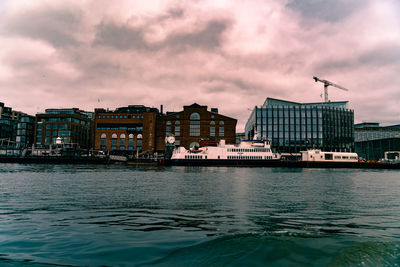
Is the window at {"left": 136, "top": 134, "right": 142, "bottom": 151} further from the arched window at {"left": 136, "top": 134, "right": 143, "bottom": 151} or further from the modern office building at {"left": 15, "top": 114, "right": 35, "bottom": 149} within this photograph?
the modern office building at {"left": 15, "top": 114, "right": 35, "bottom": 149}

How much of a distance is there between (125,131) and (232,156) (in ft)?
210

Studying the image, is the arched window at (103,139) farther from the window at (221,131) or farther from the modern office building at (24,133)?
the window at (221,131)

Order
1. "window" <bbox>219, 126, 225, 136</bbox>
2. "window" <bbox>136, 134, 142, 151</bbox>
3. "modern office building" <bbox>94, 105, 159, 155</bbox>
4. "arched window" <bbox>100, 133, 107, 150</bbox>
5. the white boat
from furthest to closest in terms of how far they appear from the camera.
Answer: "arched window" <bbox>100, 133, 107, 150</bbox>
"window" <bbox>136, 134, 142, 151</bbox>
"modern office building" <bbox>94, 105, 159, 155</bbox>
"window" <bbox>219, 126, 225, 136</bbox>
the white boat

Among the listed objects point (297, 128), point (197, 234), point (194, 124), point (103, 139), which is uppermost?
point (194, 124)

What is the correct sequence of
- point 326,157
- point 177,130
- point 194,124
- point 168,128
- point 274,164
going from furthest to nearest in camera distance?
point 168,128, point 177,130, point 194,124, point 326,157, point 274,164

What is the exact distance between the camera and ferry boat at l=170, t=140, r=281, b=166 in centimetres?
7675

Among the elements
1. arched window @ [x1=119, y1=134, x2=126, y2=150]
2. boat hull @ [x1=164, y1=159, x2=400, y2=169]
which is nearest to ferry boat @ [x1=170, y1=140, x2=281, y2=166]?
boat hull @ [x1=164, y1=159, x2=400, y2=169]

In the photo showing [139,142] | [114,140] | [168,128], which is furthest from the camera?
[114,140]

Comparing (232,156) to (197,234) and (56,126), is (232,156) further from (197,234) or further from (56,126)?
(56,126)

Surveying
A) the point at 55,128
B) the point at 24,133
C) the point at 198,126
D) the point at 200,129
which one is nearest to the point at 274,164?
the point at 200,129

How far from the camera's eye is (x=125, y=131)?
124 metres

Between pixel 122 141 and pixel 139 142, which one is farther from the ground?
pixel 122 141

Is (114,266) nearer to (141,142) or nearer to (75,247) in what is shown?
(75,247)

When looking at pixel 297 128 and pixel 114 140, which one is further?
pixel 114 140
